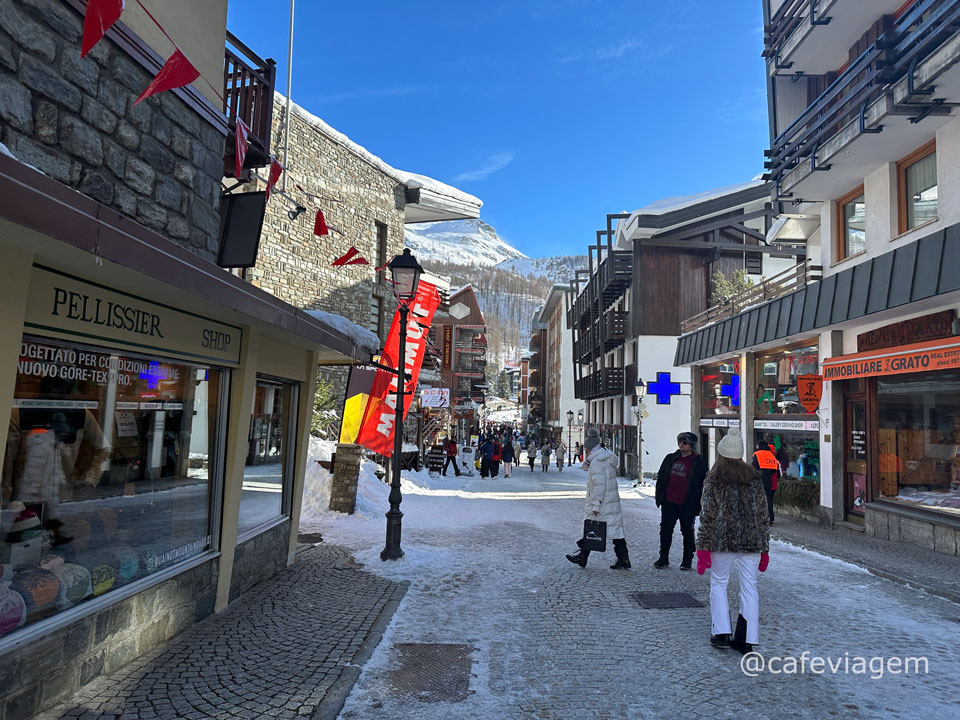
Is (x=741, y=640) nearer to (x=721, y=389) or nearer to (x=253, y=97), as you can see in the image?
(x=253, y=97)

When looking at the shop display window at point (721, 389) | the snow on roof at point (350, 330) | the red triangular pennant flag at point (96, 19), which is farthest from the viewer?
the shop display window at point (721, 389)

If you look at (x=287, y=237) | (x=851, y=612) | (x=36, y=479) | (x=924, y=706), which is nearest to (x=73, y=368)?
(x=36, y=479)

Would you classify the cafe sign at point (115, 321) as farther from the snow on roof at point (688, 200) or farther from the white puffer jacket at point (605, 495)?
the snow on roof at point (688, 200)

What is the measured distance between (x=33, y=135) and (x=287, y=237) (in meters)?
15.5

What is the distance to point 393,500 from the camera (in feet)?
28.0

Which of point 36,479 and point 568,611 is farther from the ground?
point 36,479

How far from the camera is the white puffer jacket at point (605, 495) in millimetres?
7953

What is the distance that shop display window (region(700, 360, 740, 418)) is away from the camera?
56.7ft

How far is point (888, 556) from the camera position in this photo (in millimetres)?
9000

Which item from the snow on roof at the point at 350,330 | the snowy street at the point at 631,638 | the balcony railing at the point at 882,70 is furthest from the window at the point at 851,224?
the snow on roof at the point at 350,330

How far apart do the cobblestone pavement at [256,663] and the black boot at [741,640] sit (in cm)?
285

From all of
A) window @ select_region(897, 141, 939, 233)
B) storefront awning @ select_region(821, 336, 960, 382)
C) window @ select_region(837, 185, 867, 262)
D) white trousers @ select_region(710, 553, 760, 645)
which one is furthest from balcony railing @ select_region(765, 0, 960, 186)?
white trousers @ select_region(710, 553, 760, 645)

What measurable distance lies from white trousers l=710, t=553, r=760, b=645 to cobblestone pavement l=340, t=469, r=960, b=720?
206 millimetres

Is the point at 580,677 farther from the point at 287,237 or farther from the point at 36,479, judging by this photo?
the point at 287,237
